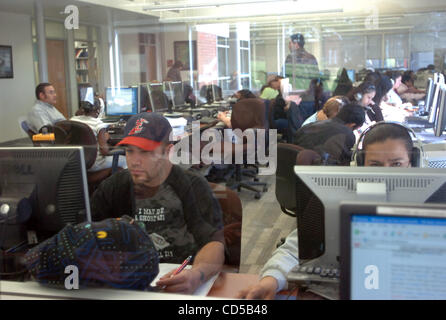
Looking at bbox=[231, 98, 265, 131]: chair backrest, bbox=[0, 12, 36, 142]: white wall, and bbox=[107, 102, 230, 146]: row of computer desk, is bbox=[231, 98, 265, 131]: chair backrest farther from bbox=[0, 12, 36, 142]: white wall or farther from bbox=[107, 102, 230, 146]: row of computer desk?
bbox=[0, 12, 36, 142]: white wall

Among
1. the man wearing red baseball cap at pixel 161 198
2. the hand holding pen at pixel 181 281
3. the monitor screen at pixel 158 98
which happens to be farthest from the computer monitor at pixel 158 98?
the hand holding pen at pixel 181 281

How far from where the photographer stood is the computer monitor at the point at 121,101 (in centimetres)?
571

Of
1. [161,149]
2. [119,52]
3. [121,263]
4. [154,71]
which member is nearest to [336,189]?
[121,263]

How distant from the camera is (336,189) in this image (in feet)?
3.59

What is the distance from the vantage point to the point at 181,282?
126 centimetres

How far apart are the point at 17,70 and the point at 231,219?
7.27 meters

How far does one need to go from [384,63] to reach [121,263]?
17.5 feet

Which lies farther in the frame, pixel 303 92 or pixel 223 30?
pixel 223 30

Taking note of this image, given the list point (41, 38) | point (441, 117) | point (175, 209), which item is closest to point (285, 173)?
point (175, 209)

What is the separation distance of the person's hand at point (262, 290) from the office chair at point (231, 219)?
19.4 inches

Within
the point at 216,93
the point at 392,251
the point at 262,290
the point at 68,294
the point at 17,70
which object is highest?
the point at 17,70

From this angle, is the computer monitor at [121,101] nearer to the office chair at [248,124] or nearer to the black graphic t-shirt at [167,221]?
the office chair at [248,124]

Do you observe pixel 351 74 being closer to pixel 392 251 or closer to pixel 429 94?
pixel 429 94
